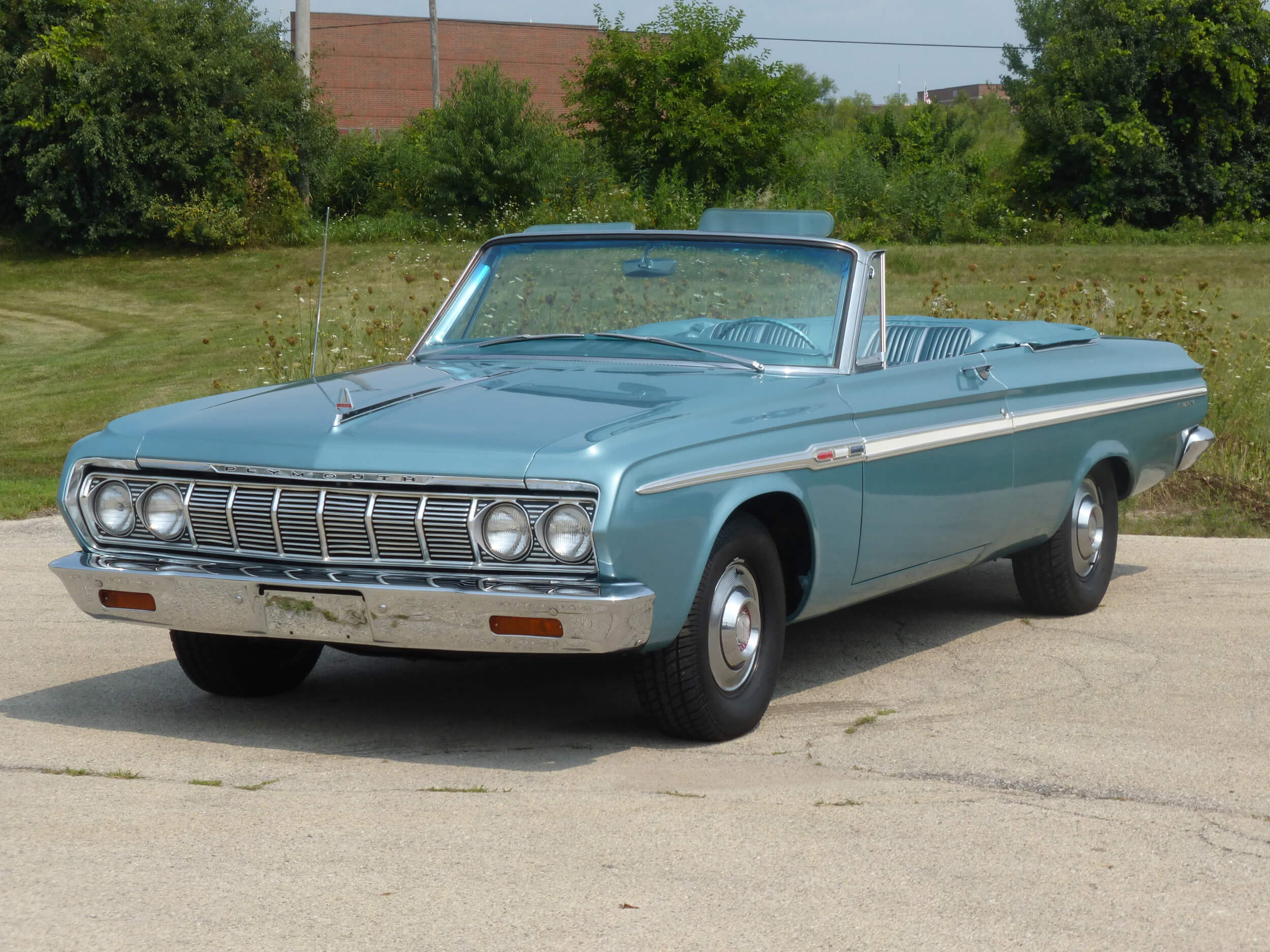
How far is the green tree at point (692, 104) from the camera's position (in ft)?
127

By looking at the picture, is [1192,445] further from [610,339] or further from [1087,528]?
[610,339]

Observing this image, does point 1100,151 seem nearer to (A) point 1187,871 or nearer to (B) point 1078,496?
(B) point 1078,496

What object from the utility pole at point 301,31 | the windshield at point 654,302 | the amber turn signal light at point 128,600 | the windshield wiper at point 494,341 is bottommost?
the amber turn signal light at point 128,600

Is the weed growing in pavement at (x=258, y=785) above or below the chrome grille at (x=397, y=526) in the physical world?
below

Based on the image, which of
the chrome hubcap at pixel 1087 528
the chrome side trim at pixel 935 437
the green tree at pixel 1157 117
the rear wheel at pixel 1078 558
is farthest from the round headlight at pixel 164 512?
the green tree at pixel 1157 117

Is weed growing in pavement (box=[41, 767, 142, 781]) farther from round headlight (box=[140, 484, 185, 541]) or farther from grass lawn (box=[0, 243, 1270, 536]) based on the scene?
grass lawn (box=[0, 243, 1270, 536])

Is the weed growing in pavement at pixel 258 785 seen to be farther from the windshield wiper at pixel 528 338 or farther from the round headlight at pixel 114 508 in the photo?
the windshield wiper at pixel 528 338

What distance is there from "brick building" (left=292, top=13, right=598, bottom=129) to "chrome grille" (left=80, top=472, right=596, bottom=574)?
204ft

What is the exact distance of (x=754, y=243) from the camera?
5738mm

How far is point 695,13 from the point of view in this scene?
4003cm

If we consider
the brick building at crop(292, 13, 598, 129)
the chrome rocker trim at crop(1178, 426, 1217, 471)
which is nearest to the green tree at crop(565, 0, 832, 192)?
the brick building at crop(292, 13, 598, 129)

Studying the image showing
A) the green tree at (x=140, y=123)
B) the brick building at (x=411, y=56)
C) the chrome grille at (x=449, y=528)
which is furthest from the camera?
the brick building at (x=411, y=56)

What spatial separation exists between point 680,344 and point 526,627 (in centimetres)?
162

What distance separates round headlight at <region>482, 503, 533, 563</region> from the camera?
4.25 meters
